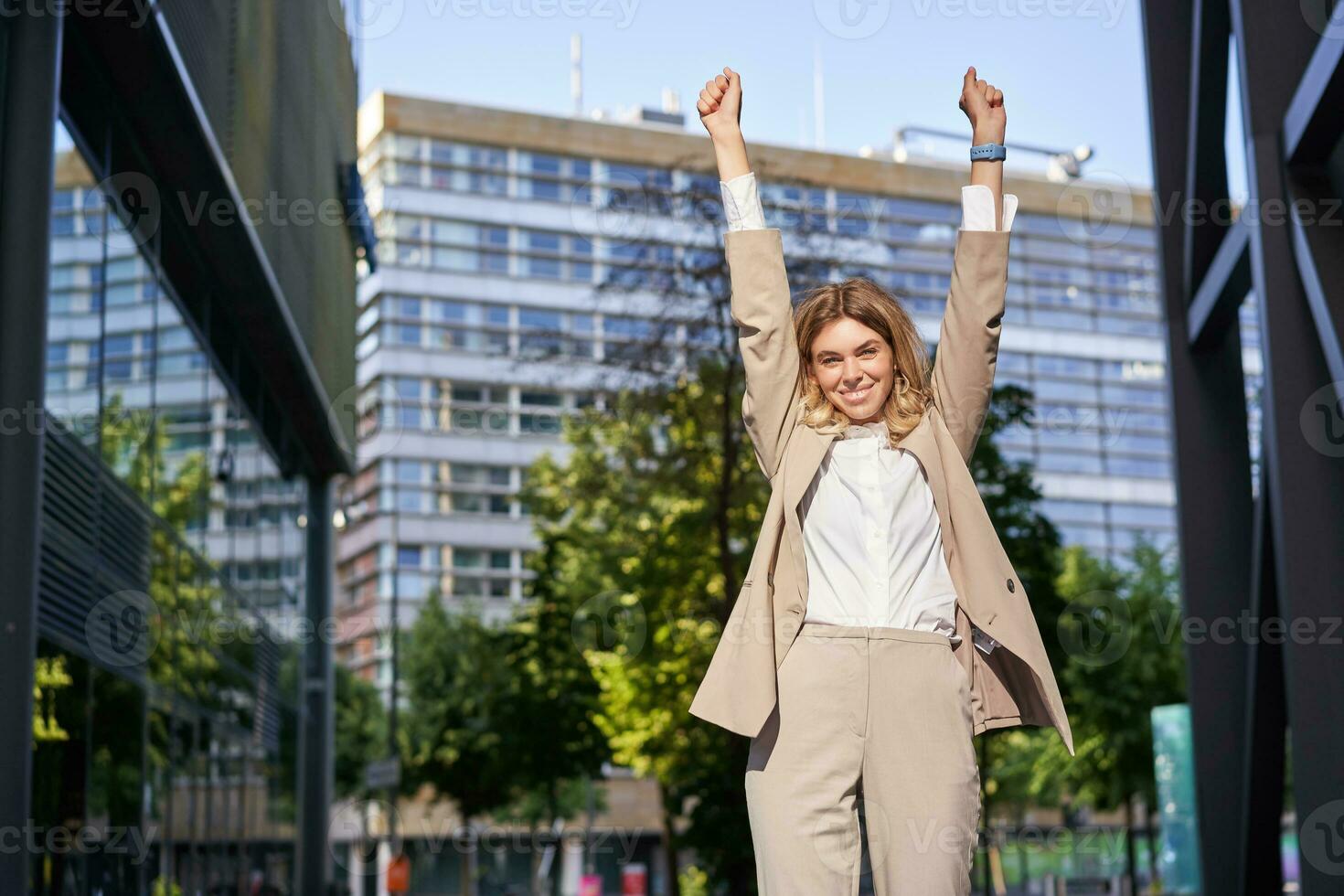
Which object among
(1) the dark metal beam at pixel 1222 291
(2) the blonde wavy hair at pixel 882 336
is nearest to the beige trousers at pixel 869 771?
(2) the blonde wavy hair at pixel 882 336

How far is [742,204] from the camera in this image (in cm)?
343

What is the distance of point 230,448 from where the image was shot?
53.3ft

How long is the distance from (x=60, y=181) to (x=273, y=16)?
6.20 m

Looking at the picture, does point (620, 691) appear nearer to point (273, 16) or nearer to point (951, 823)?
point (273, 16)

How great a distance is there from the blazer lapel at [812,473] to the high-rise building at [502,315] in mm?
52765

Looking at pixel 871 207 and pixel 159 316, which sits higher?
pixel 871 207

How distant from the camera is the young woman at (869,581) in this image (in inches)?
121

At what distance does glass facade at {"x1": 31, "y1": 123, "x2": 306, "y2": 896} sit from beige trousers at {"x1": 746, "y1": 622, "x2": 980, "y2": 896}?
5.76 m

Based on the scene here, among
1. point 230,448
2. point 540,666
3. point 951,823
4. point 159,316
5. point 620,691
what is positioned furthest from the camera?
point 540,666

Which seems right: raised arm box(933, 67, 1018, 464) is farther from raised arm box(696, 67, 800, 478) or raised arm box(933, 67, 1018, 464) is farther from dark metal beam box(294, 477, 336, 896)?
dark metal beam box(294, 477, 336, 896)

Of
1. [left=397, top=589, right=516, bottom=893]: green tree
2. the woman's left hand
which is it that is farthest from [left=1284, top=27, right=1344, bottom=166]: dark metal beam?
[left=397, top=589, right=516, bottom=893]: green tree

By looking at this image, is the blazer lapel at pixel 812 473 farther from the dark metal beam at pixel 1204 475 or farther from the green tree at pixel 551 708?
the green tree at pixel 551 708

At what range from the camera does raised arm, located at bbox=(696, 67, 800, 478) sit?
338 cm

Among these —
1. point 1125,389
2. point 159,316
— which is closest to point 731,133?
point 159,316
